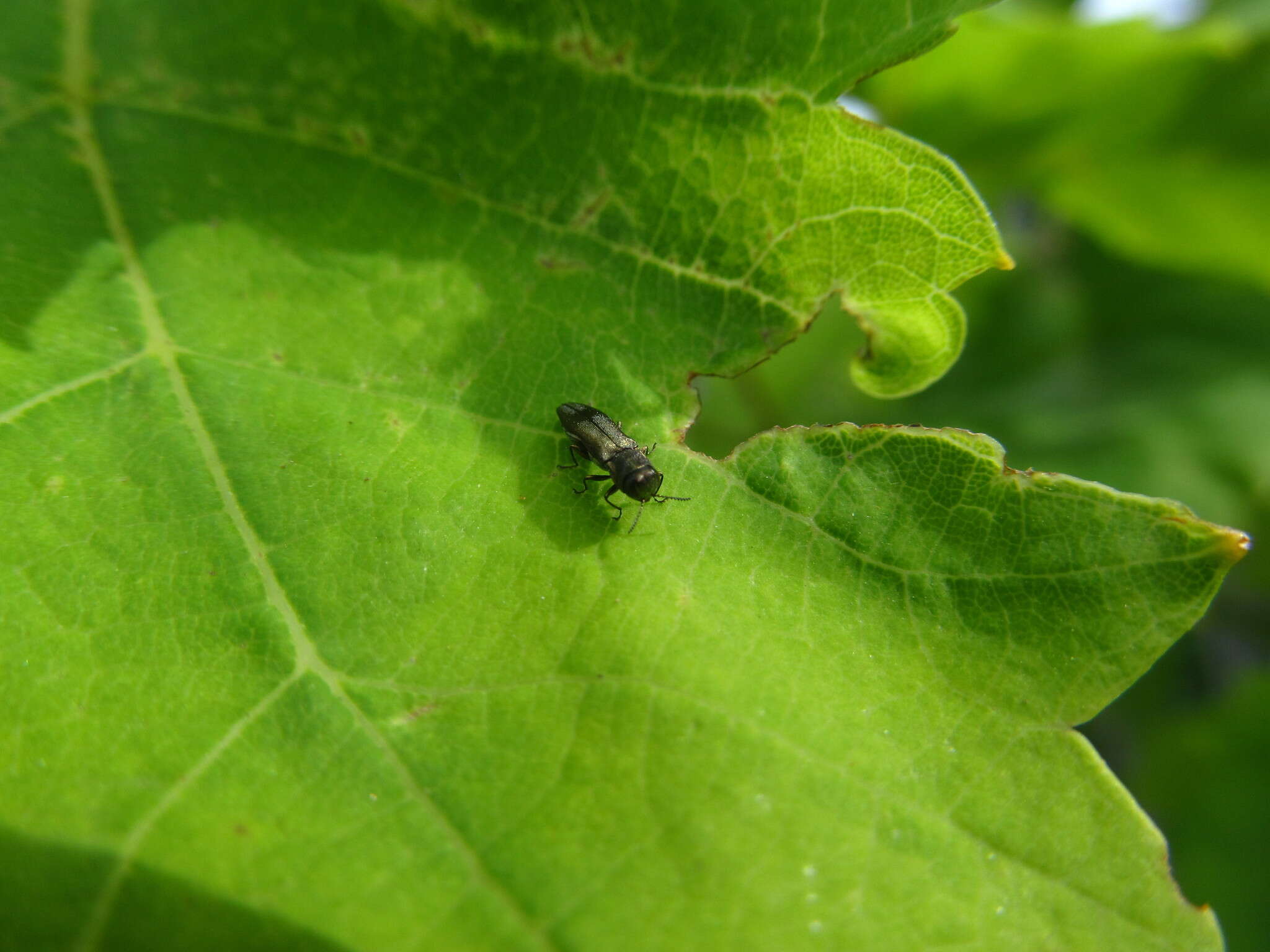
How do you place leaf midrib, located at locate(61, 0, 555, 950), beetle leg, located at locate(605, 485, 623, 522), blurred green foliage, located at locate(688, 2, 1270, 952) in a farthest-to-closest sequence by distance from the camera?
blurred green foliage, located at locate(688, 2, 1270, 952), beetle leg, located at locate(605, 485, 623, 522), leaf midrib, located at locate(61, 0, 555, 950)

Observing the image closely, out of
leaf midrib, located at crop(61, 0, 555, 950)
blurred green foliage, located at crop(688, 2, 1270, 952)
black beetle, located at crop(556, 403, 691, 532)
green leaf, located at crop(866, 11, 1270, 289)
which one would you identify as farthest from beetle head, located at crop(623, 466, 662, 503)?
green leaf, located at crop(866, 11, 1270, 289)

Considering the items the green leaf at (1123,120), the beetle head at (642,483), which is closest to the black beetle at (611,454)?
the beetle head at (642,483)

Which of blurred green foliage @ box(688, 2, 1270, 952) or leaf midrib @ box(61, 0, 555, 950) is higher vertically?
blurred green foliage @ box(688, 2, 1270, 952)

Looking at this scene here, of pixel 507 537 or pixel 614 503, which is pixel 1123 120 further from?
pixel 507 537

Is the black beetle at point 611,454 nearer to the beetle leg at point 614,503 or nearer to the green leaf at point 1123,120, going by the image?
the beetle leg at point 614,503

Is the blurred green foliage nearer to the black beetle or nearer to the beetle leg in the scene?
the black beetle

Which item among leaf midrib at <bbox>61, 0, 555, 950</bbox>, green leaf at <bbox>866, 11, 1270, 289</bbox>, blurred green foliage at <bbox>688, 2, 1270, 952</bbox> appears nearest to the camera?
leaf midrib at <bbox>61, 0, 555, 950</bbox>

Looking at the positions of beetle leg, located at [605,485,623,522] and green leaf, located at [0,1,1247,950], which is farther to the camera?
beetle leg, located at [605,485,623,522]
